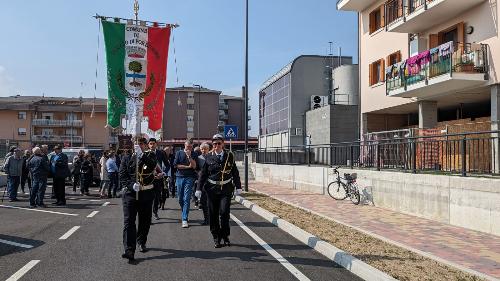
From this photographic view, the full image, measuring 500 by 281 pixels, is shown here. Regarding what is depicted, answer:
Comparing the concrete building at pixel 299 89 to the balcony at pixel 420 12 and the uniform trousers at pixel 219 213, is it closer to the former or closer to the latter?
the balcony at pixel 420 12

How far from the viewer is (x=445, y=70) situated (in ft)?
58.4

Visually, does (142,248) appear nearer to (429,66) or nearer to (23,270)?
(23,270)

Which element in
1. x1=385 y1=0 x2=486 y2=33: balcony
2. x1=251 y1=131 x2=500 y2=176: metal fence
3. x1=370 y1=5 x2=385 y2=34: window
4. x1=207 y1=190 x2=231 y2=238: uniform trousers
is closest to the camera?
x1=207 y1=190 x2=231 y2=238: uniform trousers

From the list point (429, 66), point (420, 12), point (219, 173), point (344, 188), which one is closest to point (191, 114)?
point (420, 12)

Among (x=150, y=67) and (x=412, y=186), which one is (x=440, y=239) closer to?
(x=412, y=186)

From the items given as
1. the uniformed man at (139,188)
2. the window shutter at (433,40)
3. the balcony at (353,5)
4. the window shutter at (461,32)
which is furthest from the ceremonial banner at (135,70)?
the balcony at (353,5)

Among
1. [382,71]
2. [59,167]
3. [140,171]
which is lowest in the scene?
[59,167]

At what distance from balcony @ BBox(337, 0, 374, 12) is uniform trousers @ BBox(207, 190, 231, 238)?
788 inches

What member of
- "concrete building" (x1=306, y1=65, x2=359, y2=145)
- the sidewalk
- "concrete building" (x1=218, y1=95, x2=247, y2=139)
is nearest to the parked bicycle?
the sidewalk

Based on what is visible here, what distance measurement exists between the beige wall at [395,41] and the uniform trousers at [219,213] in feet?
42.0

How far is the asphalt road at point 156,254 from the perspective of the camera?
631 centimetres

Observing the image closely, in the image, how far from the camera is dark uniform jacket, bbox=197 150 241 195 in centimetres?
855

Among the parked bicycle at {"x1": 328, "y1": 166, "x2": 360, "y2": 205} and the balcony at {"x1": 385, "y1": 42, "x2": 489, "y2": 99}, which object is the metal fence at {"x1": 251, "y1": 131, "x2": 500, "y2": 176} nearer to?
the parked bicycle at {"x1": 328, "y1": 166, "x2": 360, "y2": 205}

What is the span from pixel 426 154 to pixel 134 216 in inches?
319
